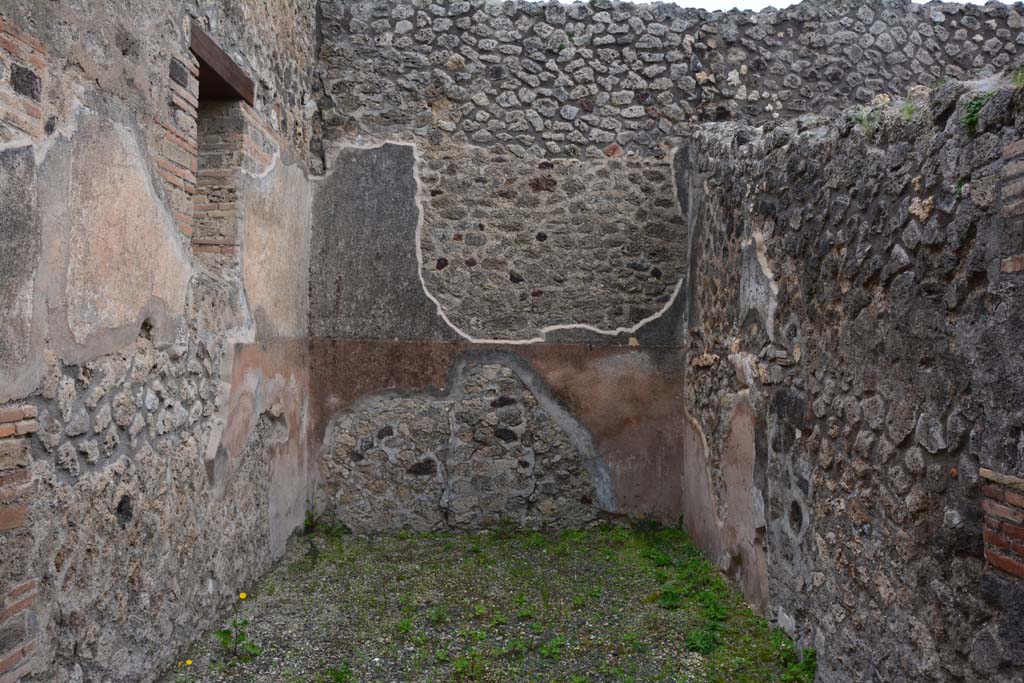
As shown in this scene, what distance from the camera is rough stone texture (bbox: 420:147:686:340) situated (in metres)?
5.28

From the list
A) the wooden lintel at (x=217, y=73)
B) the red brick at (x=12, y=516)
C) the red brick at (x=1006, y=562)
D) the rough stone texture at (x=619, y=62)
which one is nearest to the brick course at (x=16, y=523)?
the red brick at (x=12, y=516)

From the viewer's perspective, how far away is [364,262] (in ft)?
17.3

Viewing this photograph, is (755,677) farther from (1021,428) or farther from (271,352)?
(271,352)

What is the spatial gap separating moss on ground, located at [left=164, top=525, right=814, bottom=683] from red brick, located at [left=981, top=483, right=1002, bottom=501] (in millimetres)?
1407

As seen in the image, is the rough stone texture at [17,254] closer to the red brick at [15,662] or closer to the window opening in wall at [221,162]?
the red brick at [15,662]

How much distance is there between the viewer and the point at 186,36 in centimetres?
325

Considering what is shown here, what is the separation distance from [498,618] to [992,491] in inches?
Result: 95.7

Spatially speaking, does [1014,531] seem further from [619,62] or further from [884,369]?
[619,62]

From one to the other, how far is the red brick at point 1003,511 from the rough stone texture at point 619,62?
380 cm

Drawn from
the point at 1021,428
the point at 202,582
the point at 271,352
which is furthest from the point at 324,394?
the point at 1021,428

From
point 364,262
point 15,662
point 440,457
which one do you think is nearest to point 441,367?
point 440,457

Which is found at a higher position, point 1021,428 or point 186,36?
point 186,36

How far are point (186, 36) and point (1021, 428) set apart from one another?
10.9 ft

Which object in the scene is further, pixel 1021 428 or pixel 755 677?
pixel 755 677
